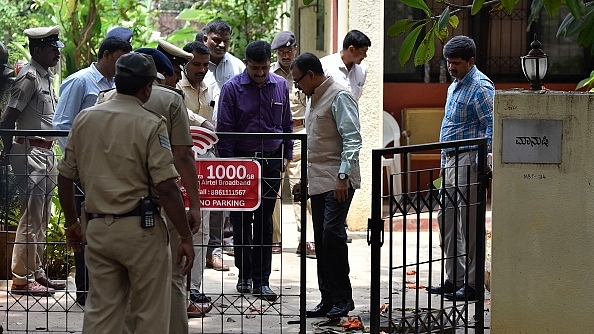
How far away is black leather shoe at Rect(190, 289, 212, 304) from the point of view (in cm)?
786

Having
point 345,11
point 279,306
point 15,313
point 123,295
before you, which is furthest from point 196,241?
point 345,11

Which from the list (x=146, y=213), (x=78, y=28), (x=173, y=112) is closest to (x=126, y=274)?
(x=146, y=213)

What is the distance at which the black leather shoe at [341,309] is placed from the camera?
795 centimetres

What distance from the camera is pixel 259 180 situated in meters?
7.28

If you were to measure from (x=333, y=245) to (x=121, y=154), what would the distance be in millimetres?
2600

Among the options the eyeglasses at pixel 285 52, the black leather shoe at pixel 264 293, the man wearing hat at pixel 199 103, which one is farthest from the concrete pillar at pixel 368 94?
the black leather shoe at pixel 264 293

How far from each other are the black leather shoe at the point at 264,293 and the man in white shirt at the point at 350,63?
94.0 inches

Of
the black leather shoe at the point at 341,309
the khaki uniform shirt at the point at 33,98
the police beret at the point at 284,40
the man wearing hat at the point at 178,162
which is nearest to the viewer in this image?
the man wearing hat at the point at 178,162

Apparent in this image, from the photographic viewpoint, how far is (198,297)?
798cm

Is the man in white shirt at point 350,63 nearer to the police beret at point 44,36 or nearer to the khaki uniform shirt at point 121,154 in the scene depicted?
the police beret at point 44,36

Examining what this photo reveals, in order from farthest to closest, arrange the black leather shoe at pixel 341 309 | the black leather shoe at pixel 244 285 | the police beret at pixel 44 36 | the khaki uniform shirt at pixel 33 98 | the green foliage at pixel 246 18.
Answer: the green foliage at pixel 246 18 → the police beret at pixel 44 36 → the khaki uniform shirt at pixel 33 98 → the black leather shoe at pixel 244 285 → the black leather shoe at pixel 341 309

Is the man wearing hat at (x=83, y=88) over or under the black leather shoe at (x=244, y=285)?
over

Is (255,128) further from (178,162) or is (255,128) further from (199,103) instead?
(178,162)

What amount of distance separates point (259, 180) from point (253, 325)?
1180 mm
